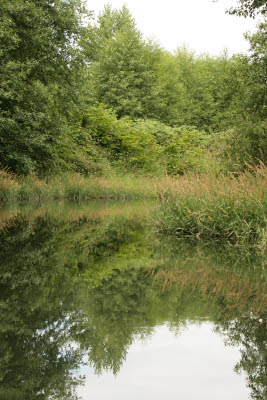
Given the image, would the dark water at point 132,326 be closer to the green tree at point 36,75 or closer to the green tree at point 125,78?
the green tree at point 36,75

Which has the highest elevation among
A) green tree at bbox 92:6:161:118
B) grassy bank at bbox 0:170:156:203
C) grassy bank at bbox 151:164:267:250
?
green tree at bbox 92:6:161:118

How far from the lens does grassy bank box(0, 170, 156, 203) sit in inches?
764

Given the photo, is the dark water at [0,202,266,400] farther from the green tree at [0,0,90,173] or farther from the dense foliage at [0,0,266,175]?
the green tree at [0,0,90,173]

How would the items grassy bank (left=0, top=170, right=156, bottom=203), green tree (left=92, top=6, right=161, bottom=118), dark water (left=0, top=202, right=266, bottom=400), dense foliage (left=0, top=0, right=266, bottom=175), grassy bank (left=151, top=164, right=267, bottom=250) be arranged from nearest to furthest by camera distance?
dark water (left=0, top=202, right=266, bottom=400) < grassy bank (left=151, top=164, right=267, bottom=250) < dense foliage (left=0, top=0, right=266, bottom=175) < grassy bank (left=0, top=170, right=156, bottom=203) < green tree (left=92, top=6, right=161, bottom=118)

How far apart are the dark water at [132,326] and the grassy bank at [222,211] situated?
1349mm

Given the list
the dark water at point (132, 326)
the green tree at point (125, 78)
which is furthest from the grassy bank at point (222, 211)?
the green tree at point (125, 78)

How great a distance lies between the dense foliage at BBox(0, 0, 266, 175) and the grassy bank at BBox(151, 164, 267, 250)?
0.89 meters

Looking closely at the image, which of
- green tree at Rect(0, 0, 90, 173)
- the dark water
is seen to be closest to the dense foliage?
green tree at Rect(0, 0, 90, 173)

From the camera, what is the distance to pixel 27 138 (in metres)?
19.5

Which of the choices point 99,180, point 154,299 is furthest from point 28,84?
point 154,299

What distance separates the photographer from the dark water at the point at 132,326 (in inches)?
82.0

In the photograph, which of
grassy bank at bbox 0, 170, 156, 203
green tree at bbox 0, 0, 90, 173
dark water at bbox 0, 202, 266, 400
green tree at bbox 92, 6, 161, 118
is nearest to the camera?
dark water at bbox 0, 202, 266, 400

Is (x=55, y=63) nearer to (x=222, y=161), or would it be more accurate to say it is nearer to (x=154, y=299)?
(x=222, y=161)

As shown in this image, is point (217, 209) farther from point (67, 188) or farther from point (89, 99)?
point (89, 99)
